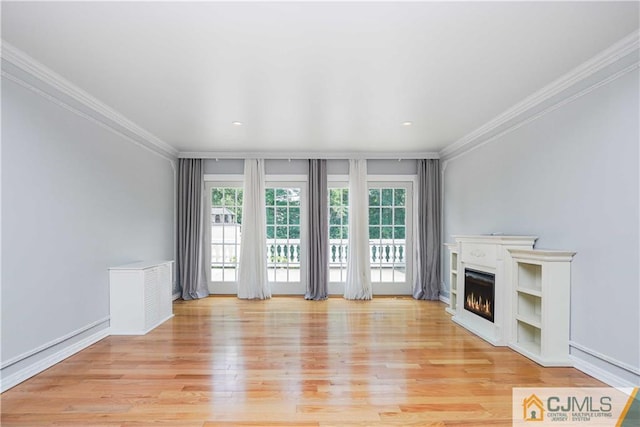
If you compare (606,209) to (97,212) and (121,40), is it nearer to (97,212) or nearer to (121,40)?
(121,40)

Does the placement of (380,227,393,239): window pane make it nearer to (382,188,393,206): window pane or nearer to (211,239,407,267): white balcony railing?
(211,239,407,267): white balcony railing

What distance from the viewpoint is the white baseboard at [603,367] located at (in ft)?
8.21

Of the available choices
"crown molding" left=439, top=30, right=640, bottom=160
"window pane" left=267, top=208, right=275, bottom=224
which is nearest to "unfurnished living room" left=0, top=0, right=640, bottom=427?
"crown molding" left=439, top=30, right=640, bottom=160

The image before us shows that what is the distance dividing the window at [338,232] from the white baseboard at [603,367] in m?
3.63

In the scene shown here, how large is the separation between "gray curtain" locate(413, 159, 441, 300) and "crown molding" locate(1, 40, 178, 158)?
167 inches

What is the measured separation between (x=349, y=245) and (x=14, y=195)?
4388 mm

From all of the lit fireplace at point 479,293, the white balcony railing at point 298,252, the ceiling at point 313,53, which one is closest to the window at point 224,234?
the white balcony railing at point 298,252

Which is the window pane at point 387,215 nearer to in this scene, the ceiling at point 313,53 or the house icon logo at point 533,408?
the ceiling at point 313,53

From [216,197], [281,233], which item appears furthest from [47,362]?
[281,233]

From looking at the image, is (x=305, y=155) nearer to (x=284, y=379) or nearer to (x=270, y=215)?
(x=270, y=215)

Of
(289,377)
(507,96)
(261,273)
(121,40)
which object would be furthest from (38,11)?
(261,273)
